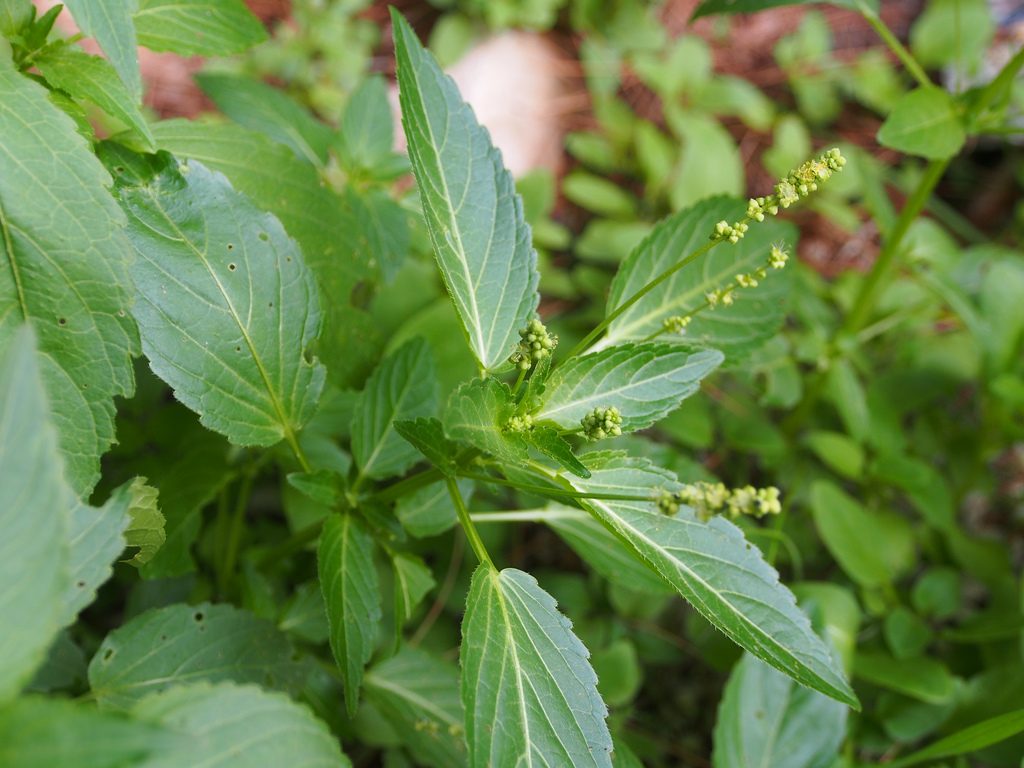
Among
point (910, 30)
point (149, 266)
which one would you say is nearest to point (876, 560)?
point (149, 266)

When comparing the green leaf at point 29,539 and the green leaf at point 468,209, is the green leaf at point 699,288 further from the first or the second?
the green leaf at point 29,539

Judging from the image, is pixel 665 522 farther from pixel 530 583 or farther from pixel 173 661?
pixel 173 661

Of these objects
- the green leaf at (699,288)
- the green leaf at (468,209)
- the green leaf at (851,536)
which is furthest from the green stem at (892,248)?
the green leaf at (468,209)

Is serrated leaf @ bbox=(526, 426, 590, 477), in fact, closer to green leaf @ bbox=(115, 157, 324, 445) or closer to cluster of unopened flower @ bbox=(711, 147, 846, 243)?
cluster of unopened flower @ bbox=(711, 147, 846, 243)

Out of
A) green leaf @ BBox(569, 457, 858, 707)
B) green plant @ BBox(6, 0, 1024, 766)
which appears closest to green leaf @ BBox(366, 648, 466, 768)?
green plant @ BBox(6, 0, 1024, 766)

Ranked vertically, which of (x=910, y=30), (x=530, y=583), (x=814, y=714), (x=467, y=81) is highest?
(x=910, y=30)

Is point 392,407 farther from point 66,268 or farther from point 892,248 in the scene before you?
point 892,248

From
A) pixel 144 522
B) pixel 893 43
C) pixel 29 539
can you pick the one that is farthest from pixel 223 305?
pixel 893 43
